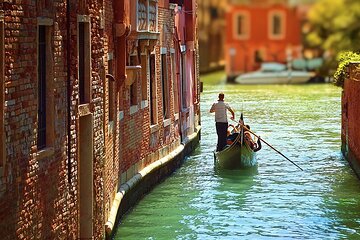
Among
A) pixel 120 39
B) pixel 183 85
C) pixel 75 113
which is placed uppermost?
pixel 120 39

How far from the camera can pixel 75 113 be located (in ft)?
35.1

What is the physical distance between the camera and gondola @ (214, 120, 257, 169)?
19562mm

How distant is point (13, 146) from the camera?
862 cm

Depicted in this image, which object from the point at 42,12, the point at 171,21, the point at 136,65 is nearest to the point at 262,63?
the point at 171,21

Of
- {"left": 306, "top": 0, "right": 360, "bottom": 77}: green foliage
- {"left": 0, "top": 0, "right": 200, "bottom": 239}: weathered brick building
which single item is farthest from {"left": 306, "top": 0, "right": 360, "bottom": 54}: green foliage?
{"left": 0, "top": 0, "right": 200, "bottom": 239}: weathered brick building

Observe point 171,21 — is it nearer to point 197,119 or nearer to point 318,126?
point 197,119

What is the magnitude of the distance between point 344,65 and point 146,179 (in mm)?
6567

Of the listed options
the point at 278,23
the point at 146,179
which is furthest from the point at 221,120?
the point at 146,179

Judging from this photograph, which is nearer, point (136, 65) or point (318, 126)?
point (136, 65)

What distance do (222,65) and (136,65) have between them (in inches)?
2715

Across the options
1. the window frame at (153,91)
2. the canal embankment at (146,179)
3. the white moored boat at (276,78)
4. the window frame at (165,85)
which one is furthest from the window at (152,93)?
the white moored boat at (276,78)

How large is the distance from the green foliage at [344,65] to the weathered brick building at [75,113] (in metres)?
4.57

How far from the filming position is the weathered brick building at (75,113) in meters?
8.68

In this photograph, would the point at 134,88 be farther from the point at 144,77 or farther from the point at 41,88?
the point at 41,88
